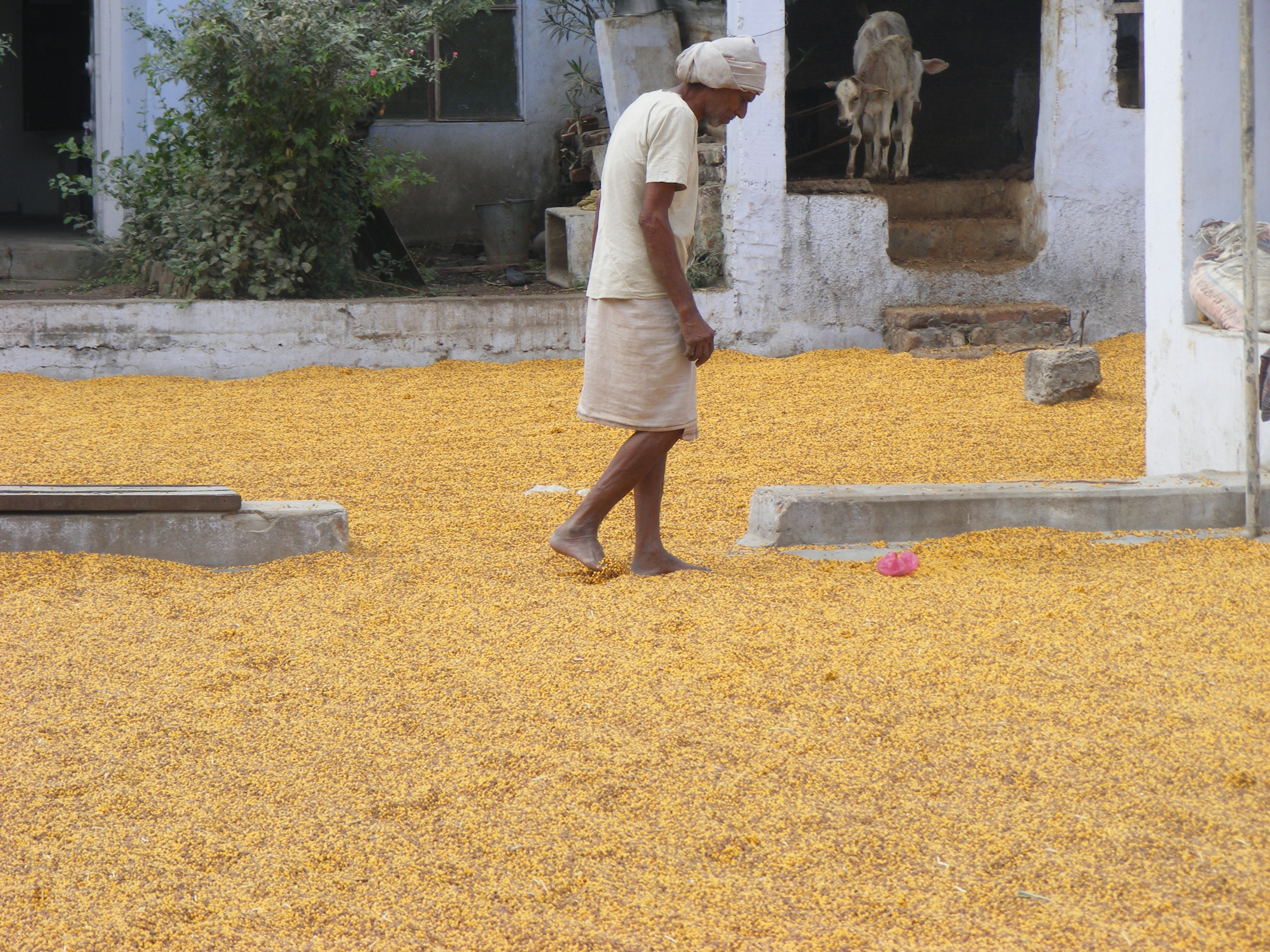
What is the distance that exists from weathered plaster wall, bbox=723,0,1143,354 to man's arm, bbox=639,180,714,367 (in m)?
5.41

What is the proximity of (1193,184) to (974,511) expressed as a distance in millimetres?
1714

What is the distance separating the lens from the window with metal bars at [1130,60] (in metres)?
9.84

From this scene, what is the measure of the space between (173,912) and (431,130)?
10.4 metres

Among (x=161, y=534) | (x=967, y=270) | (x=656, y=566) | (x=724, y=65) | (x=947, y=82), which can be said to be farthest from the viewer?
(x=947, y=82)

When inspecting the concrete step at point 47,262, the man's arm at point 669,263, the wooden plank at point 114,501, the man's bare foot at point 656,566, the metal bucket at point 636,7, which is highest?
the metal bucket at point 636,7

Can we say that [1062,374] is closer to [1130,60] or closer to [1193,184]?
[1193,184]

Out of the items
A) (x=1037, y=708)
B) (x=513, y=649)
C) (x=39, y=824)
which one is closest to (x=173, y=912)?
(x=39, y=824)

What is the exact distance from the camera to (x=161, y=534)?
3803mm

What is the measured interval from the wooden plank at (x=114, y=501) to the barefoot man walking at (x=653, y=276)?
1196 mm

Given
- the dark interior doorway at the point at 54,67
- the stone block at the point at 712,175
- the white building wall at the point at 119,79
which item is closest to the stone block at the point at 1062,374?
the stone block at the point at 712,175

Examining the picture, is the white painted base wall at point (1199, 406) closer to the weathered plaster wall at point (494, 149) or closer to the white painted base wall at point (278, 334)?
the white painted base wall at point (278, 334)

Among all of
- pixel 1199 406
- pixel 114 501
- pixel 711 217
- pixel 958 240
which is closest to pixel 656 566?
pixel 114 501

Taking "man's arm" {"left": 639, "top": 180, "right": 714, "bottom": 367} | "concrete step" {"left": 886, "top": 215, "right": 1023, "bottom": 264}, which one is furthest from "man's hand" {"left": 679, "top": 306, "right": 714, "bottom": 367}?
"concrete step" {"left": 886, "top": 215, "right": 1023, "bottom": 264}

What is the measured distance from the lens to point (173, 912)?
6.28ft
